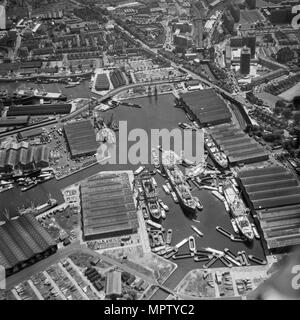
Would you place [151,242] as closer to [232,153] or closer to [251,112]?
[232,153]

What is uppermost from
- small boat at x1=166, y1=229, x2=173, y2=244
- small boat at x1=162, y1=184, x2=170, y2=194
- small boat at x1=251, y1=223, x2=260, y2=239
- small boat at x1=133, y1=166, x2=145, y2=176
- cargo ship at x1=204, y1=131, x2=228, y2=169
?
cargo ship at x1=204, y1=131, x2=228, y2=169

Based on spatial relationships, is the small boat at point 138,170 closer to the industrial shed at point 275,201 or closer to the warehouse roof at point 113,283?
the industrial shed at point 275,201

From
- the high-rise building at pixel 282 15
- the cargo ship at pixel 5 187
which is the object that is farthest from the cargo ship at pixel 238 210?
the high-rise building at pixel 282 15

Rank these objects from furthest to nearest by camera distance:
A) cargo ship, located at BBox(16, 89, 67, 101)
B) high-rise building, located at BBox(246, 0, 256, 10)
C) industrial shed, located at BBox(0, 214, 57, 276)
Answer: high-rise building, located at BBox(246, 0, 256, 10) → cargo ship, located at BBox(16, 89, 67, 101) → industrial shed, located at BBox(0, 214, 57, 276)

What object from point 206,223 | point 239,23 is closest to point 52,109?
point 206,223

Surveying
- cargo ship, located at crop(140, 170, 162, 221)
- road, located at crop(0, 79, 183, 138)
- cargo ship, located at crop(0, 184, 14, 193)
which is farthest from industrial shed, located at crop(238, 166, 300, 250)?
road, located at crop(0, 79, 183, 138)

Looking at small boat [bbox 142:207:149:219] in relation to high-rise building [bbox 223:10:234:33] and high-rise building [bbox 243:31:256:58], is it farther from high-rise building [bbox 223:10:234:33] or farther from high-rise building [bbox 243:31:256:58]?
high-rise building [bbox 223:10:234:33]
